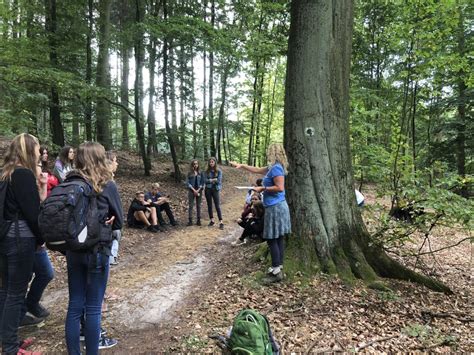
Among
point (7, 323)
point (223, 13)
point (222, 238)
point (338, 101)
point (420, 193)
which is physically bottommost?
point (222, 238)

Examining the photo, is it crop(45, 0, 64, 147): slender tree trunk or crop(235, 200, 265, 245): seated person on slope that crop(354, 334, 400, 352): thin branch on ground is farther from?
crop(45, 0, 64, 147): slender tree trunk

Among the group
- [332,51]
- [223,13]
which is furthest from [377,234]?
[223,13]

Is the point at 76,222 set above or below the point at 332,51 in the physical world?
below

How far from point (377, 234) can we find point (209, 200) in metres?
5.27

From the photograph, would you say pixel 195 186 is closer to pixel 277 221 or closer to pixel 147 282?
pixel 147 282

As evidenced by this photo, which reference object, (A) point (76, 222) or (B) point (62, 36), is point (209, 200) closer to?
Result: (A) point (76, 222)

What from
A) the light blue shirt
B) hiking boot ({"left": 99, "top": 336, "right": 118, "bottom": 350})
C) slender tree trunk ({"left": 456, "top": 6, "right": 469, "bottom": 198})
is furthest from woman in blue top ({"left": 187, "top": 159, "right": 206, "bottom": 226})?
slender tree trunk ({"left": 456, "top": 6, "right": 469, "bottom": 198})

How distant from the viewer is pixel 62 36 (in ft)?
38.6

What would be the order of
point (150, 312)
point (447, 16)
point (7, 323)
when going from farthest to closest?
point (447, 16) < point (150, 312) < point (7, 323)

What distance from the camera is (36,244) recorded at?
3059 mm

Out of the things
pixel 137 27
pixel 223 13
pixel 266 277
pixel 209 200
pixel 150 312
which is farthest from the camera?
pixel 223 13

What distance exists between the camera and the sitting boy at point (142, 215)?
8.52 meters

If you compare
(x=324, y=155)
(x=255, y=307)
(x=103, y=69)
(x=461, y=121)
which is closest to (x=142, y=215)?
(x=255, y=307)

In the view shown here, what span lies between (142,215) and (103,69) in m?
6.95
